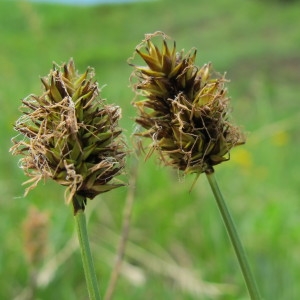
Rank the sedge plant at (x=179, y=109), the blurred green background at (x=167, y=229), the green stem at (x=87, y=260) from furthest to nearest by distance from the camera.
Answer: the blurred green background at (x=167, y=229) → the sedge plant at (x=179, y=109) → the green stem at (x=87, y=260)

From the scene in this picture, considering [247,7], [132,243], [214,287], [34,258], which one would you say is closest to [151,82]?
[34,258]

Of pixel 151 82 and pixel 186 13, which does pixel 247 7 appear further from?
pixel 151 82

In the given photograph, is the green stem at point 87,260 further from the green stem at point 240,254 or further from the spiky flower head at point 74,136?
the green stem at point 240,254

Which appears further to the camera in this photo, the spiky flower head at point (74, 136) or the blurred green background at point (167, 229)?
the blurred green background at point (167, 229)

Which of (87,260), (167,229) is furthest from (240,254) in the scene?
(167,229)

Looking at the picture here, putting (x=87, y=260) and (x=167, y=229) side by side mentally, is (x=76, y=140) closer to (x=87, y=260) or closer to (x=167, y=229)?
(x=87, y=260)

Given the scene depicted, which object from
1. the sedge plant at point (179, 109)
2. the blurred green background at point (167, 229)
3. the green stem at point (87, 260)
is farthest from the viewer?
the blurred green background at point (167, 229)

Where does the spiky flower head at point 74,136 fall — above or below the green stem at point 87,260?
above

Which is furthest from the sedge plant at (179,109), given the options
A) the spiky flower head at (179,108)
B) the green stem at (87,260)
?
the green stem at (87,260)
